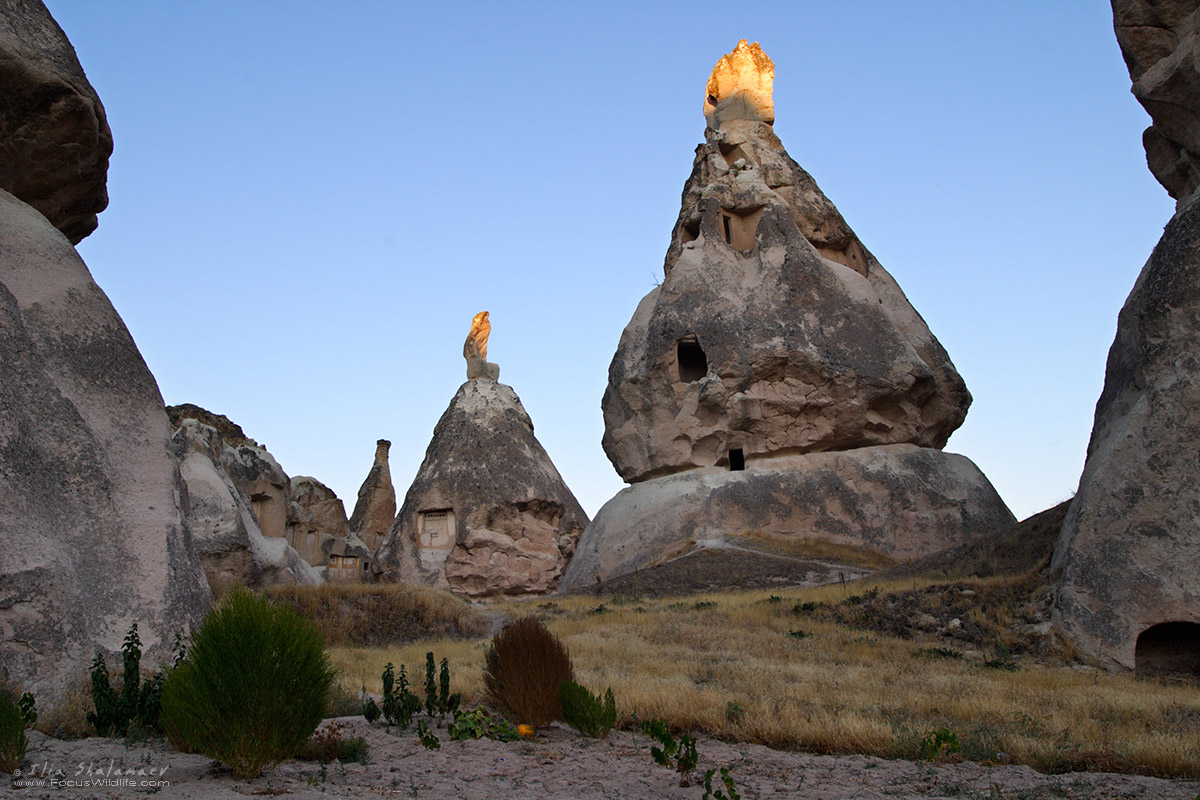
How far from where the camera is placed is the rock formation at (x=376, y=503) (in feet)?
98.6

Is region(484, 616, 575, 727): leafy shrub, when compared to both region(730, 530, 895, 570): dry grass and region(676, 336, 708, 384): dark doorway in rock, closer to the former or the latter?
region(730, 530, 895, 570): dry grass

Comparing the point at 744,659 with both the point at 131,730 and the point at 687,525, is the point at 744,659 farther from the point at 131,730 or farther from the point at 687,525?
the point at 687,525

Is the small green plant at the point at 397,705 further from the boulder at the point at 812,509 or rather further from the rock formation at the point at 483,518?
the rock formation at the point at 483,518

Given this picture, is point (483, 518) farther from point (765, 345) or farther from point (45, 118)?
point (45, 118)

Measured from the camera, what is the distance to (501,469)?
22578 mm

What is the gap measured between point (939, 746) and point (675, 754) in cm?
143

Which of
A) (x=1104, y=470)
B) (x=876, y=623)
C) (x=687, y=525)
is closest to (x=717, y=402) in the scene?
(x=687, y=525)

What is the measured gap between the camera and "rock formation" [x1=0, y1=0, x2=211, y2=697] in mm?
5621

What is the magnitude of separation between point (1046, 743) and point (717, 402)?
13.7 metres

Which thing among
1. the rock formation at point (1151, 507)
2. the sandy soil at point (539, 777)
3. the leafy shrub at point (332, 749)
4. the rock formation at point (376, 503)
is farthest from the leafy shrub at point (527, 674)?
the rock formation at point (376, 503)

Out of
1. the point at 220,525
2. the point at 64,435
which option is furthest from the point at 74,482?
the point at 220,525

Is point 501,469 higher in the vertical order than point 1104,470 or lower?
higher

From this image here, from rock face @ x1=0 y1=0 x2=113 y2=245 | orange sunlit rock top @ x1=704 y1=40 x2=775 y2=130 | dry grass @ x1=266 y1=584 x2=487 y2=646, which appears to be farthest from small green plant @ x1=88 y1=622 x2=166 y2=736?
orange sunlit rock top @ x1=704 y1=40 x2=775 y2=130

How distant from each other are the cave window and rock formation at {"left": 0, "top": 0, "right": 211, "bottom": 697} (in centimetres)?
1468
